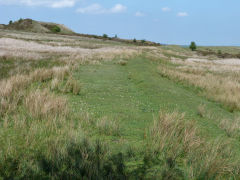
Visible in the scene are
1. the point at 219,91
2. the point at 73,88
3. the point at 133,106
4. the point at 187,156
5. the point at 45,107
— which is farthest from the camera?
the point at 219,91

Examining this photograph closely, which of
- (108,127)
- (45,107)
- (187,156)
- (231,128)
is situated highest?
(45,107)

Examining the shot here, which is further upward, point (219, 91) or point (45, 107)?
point (45, 107)

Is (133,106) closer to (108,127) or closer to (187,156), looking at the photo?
(108,127)

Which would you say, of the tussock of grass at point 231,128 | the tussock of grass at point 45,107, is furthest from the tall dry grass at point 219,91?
the tussock of grass at point 45,107

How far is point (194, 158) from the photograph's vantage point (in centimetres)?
414

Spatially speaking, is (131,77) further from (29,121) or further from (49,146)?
(49,146)

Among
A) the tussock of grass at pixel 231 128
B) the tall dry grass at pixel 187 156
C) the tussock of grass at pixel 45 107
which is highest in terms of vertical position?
the tussock of grass at pixel 45 107

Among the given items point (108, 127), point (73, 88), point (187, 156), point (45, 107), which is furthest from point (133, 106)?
point (187, 156)

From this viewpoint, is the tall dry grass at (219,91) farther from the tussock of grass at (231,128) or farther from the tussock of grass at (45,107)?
the tussock of grass at (45,107)

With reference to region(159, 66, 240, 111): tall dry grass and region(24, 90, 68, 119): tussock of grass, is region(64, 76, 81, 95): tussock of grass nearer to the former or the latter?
region(24, 90, 68, 119): tussock of grass

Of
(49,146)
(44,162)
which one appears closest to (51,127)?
(49,146)

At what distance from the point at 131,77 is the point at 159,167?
10109 millimetres

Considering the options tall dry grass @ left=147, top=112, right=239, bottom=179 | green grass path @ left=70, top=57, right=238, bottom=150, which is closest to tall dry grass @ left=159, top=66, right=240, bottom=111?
green grass path @ left=70, top=57, right=238, bottom=150

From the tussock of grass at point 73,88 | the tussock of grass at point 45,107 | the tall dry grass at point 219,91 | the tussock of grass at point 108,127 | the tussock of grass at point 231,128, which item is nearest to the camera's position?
the tussock of grass at point 108,127
